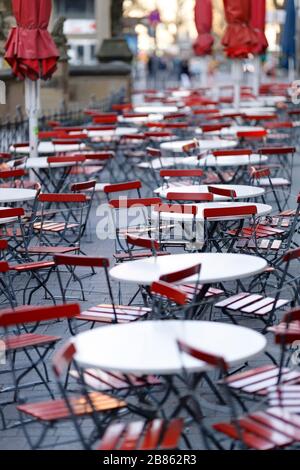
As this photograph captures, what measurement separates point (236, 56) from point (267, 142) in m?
1.55

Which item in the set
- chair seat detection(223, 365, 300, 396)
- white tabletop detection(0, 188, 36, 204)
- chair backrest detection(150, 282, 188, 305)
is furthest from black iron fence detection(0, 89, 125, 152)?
chair seat detection(223, 365, 300, 396)

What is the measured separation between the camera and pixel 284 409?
5.59 m

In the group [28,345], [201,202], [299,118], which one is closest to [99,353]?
[28,345]

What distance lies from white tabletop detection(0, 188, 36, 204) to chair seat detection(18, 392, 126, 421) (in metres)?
4.80

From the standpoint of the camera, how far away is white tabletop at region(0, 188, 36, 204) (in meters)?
10.6

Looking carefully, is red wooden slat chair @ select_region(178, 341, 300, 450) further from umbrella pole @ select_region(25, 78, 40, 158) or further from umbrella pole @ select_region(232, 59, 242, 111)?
umbrella pole @ select_region(232, 59, 242, 111)

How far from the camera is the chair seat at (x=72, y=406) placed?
566 centimetres

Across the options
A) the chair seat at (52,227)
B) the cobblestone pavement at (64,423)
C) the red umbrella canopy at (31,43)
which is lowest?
the cobblestone pavement at (64,423)

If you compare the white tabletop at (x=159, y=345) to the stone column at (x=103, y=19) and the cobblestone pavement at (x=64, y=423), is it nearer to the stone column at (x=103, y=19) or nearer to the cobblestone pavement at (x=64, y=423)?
the cobblestone pavement at (x=64, y=423)

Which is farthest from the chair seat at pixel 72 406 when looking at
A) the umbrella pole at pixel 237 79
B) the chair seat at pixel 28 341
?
the umbrella pole at pixel 237 79

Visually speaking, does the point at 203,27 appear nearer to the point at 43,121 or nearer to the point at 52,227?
the point at 43,121

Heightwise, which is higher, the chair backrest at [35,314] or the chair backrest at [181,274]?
the chair backrest at [181,274]

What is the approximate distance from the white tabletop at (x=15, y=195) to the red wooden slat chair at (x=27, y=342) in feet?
6.14

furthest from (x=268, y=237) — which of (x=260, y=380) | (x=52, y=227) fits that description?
(x=260, y=380)
